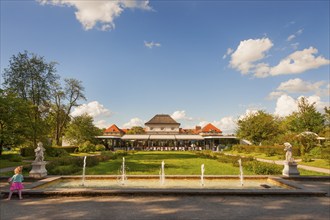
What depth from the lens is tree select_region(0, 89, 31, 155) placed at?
2070 cm

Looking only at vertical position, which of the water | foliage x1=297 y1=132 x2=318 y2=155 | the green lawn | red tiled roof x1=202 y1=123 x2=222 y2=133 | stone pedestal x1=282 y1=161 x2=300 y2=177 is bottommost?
the green lawn

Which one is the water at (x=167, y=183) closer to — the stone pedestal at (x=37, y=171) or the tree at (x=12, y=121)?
the stone pedestal at (x=37, y=171)

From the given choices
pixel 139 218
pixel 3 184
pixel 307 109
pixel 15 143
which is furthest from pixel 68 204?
pixel 307 109

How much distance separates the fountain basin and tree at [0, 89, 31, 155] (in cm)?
1177

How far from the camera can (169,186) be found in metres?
10.3

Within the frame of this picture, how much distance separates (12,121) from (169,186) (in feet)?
55.2

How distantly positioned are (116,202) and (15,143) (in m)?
17.7

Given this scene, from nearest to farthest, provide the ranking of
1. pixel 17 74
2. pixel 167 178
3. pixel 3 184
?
pixel 3 184
pixel 167 178
pixel 17 74

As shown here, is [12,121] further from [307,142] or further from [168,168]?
[307,142]

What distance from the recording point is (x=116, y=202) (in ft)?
25.1

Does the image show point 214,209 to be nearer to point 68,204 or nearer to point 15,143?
point 68,204

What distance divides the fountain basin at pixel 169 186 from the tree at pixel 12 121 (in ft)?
38.6

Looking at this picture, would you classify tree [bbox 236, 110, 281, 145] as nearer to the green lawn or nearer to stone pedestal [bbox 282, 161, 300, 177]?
the green lawn

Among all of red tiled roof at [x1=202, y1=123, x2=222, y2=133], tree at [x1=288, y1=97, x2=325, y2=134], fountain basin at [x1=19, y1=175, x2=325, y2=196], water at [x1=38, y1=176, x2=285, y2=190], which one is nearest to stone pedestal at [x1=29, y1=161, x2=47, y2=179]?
fountain basin at [x1=19, y1=175, x2=325, y2=196]
